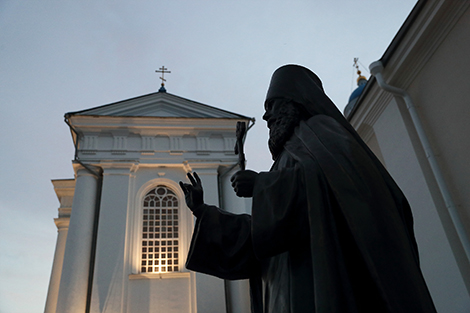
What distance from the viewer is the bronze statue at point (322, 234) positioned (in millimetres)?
1624

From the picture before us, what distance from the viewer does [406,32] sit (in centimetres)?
691

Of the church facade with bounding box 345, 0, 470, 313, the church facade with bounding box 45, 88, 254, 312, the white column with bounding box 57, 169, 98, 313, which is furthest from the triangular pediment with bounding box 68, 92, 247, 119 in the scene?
the church facade with bounding box 345, 0, 470, 313

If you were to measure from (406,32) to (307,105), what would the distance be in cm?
560

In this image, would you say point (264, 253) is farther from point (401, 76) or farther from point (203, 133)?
point (203, 133)

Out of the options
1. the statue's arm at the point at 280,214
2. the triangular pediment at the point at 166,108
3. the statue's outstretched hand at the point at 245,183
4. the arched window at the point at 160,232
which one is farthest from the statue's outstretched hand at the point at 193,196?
the triangular pediment at the point at 166,108

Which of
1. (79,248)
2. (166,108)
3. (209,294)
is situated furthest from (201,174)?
(79,248)

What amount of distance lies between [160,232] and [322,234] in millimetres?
11653

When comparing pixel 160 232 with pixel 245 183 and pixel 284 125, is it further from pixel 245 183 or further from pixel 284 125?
pixel 245 183

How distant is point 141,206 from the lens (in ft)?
43.2

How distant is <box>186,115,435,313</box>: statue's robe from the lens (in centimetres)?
161

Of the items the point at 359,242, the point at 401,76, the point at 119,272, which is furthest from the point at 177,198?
the point at 359,242

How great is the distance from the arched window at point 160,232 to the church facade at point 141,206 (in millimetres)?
34

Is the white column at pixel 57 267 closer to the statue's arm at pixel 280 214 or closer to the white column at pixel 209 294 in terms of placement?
the white column at pixel 209 294

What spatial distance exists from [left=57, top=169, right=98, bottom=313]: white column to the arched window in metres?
1.77
